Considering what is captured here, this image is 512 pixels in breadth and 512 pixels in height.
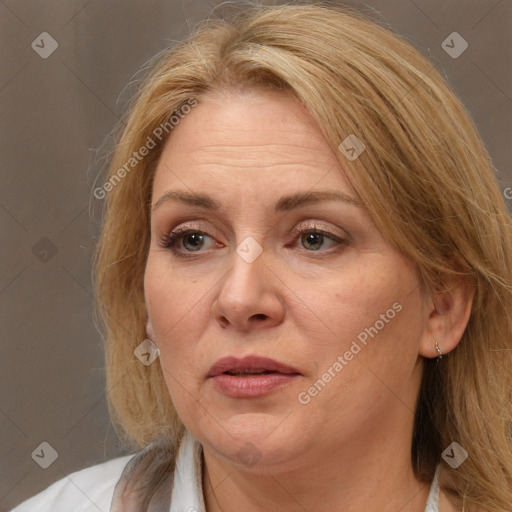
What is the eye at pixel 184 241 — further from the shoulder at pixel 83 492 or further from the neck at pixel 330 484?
the shoulder at pixel 83 492

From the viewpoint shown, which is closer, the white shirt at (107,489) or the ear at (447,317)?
the ear at (447,317)

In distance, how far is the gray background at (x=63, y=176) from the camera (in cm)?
294

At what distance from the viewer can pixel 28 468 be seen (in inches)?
121

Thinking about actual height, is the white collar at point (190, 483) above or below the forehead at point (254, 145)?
below

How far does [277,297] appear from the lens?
1.87m

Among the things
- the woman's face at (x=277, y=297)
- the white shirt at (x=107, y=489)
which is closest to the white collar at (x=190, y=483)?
the white shirt at (x=107, y=489)

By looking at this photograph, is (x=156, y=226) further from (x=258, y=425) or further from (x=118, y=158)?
(x=258, y=425)

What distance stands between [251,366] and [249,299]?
14 cm

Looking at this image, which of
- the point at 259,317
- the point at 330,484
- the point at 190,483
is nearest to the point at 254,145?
the point at 259,317

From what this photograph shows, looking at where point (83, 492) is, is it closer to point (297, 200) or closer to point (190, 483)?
point (190, 483)

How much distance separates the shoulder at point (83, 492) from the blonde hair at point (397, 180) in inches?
7.3

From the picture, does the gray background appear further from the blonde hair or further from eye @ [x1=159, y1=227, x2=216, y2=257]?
eye @ [x1=159, y1=227, x2=216, y2=257]

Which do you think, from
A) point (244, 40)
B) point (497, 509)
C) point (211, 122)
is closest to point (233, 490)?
point (497, 509)

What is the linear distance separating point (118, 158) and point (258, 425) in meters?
0.86
